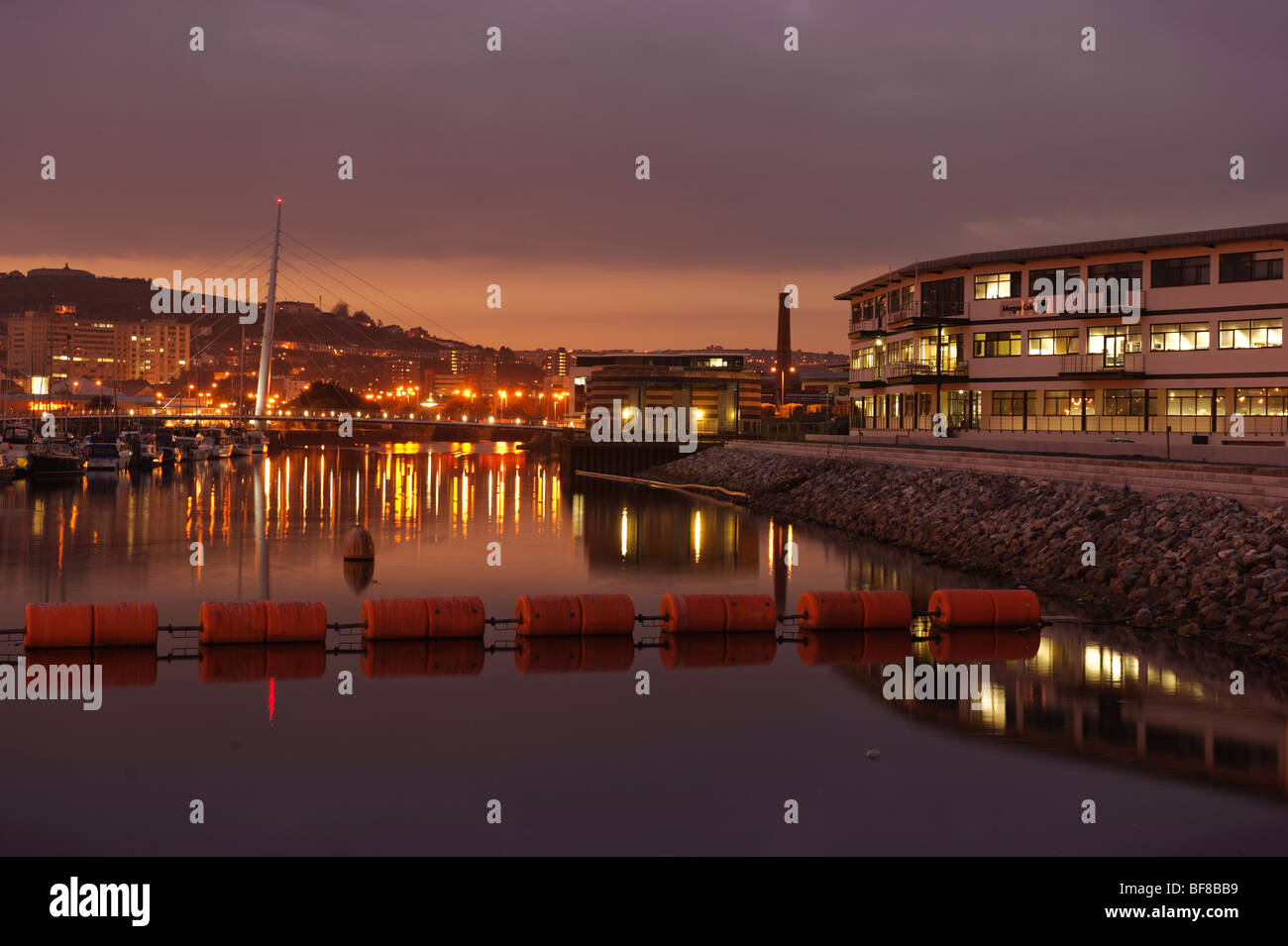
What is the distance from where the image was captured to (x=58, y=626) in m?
23.6

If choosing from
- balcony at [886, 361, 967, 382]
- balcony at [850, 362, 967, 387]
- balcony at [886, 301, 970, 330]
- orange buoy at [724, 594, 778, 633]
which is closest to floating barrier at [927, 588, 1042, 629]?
orange buoy at [724, 594, 778, 633]

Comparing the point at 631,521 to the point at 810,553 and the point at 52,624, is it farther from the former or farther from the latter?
the point at 52,624

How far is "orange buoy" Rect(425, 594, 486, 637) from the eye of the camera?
25.5 metres

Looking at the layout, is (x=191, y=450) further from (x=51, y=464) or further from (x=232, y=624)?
(x=232, y=624)

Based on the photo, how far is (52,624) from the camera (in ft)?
77.3

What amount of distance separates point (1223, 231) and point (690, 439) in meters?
54.1

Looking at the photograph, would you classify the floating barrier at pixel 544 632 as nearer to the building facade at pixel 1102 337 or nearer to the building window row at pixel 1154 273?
the building facade at pixel 1102 337

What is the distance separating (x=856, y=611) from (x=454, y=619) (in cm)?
933

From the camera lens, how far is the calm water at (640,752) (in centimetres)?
1490

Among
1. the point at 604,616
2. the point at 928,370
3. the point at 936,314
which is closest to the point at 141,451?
the point at 928,370
